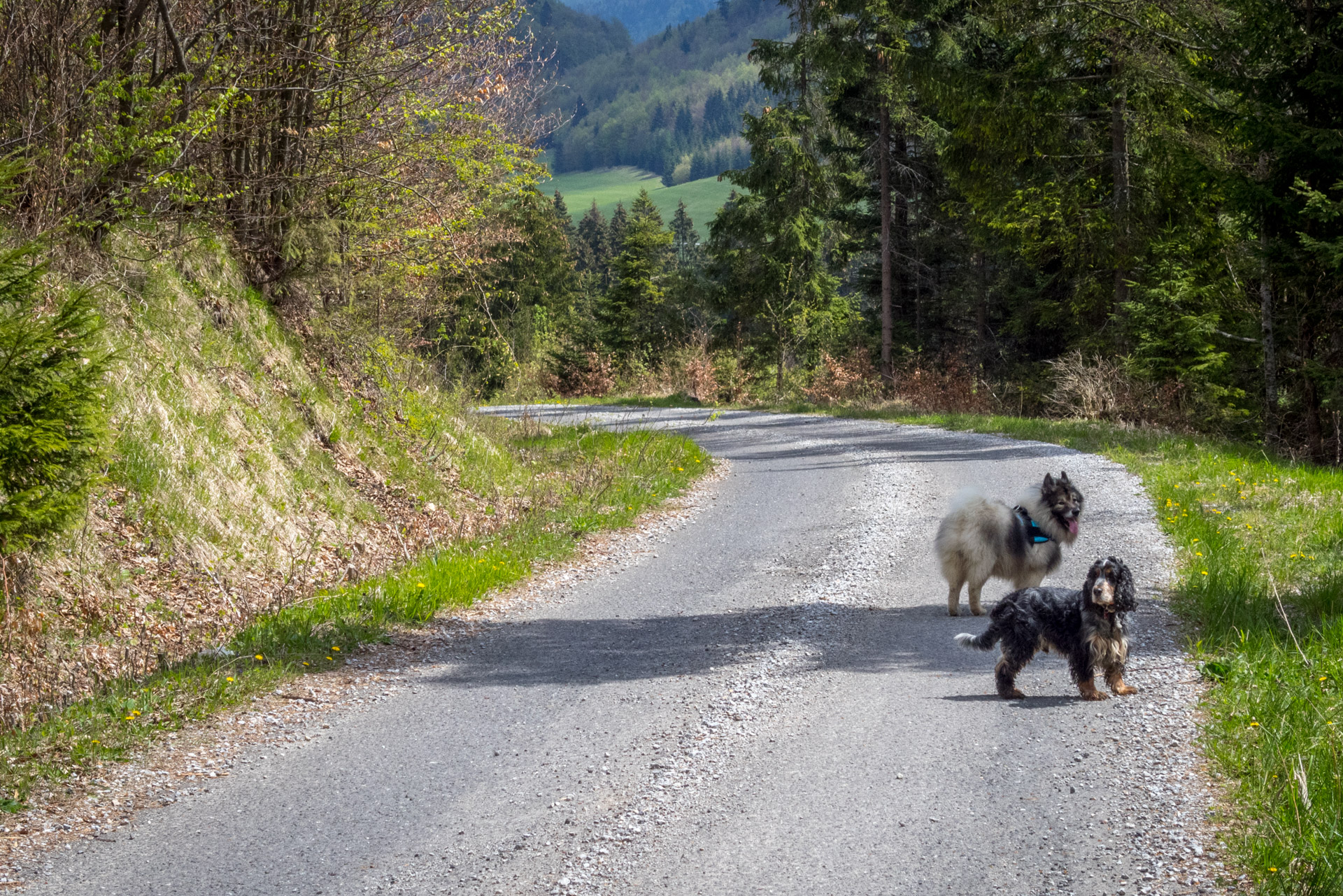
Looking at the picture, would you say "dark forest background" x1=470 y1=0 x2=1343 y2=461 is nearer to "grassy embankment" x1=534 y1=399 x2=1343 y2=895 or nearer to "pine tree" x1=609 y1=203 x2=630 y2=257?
"grassy embankment" x1=534 y1=399 x2=1343 y2=895

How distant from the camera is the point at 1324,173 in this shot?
13.5 m

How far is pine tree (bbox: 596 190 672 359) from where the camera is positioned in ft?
179

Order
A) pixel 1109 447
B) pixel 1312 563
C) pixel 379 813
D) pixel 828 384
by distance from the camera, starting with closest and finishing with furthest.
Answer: pixel 379 813 → pixel 1312 563 → pixel 1109 447 → pixel 828 384

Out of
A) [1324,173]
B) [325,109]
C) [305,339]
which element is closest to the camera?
[325,109]

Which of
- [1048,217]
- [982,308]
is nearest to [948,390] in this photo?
[1048,217]

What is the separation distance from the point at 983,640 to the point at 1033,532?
1.73m

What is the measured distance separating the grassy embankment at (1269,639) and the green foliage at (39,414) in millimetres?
6472

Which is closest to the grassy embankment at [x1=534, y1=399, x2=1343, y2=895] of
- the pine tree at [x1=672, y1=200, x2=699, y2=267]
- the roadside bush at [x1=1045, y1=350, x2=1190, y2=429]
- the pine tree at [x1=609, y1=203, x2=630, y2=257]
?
the roadside bush at [x1=1045, y1=350, x2=1190, y2=429]

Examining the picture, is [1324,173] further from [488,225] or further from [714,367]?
[714,367]

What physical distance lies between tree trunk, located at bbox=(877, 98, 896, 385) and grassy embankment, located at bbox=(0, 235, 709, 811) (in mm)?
19877

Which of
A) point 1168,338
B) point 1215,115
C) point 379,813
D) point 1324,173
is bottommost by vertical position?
point 379,813

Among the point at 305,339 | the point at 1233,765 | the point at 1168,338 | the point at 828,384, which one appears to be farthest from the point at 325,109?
the point at 828,384

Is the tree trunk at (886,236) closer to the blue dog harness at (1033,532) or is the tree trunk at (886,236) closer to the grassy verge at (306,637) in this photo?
the grassy verge at (306,637)

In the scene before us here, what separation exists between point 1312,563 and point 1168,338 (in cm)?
1487
